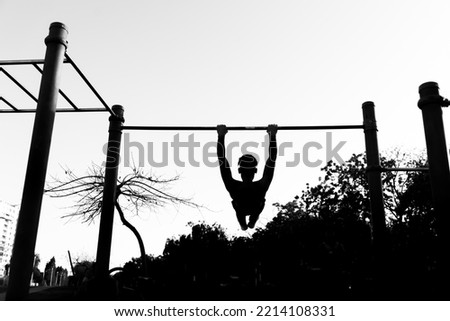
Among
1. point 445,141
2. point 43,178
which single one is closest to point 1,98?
point 43,178

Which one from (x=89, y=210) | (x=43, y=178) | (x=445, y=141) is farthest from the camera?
(x=89, y=210)

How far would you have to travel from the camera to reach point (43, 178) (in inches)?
133

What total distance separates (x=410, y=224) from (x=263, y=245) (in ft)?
28.1

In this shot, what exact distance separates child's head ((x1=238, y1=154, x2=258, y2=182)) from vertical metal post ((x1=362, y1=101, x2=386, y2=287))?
4.99ft

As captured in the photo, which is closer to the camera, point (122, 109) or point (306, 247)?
point (122, 109)

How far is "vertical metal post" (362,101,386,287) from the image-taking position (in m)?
4.77

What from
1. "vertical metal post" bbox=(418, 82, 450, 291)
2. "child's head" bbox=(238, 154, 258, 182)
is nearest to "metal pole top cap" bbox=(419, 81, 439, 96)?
"vertical metal post" bbox=(418, 82, 450, 291)

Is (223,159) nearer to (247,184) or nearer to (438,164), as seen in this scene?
(247,184)

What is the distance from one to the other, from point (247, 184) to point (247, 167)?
0.31 meters

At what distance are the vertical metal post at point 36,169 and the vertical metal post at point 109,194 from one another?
5.64 ft

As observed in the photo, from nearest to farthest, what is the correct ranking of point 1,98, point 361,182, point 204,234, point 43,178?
point 43,178
point 1,98
point 361,182
point 204,234

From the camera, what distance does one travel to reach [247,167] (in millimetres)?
5051
